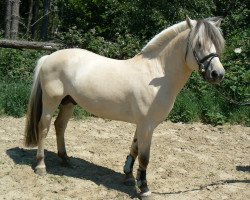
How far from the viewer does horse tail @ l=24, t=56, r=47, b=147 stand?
4844 millimetres

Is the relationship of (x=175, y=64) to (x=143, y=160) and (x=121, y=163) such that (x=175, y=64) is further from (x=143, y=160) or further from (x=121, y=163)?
(x=121, y=163)

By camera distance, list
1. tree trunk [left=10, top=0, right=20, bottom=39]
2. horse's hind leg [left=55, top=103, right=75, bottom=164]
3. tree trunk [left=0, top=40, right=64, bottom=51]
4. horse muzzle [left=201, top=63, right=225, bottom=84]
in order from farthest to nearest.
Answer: tree trunk [left=10, top=0, right=20, bottom=39] → tree trunk [left=0, top=40, right=64, bottom=51] → horse's hind leg [left=55, top=103, right=75, bottom=164] → horse muzzle [left=201, top=63, right=225, bottom=84]

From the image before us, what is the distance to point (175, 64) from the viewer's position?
163 inches

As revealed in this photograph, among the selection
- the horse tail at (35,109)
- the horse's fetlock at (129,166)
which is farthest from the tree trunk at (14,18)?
the horse's fetlock at (129,166)

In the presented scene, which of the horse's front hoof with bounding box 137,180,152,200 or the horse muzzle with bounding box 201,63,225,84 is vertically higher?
the horse muzzle with bounding box 201,63,225,84

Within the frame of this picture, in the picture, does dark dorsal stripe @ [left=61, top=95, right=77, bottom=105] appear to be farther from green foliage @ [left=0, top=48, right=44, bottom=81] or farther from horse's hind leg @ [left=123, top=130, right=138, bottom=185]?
green foliage @ [left=0, top=48, right=44, bottom=81]

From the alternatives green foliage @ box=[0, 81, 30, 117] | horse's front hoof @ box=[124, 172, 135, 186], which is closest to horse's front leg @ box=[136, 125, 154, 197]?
horse's front hoof @ box=[124, 172, 135, 186]

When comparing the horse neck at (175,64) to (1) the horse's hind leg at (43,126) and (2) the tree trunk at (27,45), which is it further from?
(2) the tree trunk at (27,45)

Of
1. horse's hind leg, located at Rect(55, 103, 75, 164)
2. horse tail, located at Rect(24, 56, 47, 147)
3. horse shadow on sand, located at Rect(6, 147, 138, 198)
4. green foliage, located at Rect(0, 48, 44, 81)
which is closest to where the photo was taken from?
horse shadow on sand, located at Rect(6, 147, 138, 198)

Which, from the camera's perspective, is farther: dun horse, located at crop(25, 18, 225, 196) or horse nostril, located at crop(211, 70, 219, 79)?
dun horse, located at crop(25, 18, 225, 196)

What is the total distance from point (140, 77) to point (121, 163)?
154 centimetres

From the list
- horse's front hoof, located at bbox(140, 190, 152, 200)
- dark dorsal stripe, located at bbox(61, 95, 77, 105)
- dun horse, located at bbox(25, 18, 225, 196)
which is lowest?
horse's front hoof, located at bbox(140, 190, 152, 200)

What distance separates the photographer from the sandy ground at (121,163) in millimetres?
4410

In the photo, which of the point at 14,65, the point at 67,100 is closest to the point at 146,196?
the point at 67,100
